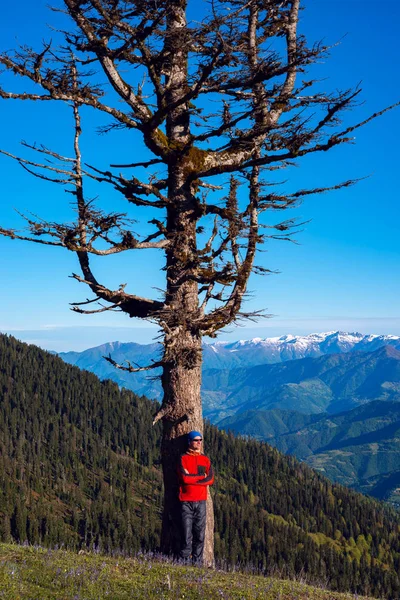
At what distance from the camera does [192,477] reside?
40.1 ft

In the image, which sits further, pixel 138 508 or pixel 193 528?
pixel 138 508

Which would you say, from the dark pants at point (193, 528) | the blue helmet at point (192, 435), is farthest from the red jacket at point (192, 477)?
the blue helmet at point (192, 435)

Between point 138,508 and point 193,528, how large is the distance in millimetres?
160006

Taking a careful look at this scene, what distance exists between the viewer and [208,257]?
1298 centimetres

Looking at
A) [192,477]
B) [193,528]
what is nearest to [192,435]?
[192,477]

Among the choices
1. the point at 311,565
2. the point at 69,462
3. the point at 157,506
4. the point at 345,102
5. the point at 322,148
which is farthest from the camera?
the point at 69,462

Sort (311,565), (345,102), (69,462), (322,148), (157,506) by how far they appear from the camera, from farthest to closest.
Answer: (69,462) < (157,506) < (311,565) < (322,148) < (345,102)

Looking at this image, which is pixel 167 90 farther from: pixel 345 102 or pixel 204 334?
pixel 204 334

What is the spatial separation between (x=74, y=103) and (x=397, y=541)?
7907 inches

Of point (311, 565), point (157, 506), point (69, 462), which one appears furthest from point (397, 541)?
point (69, 462)

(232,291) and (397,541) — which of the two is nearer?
(232,291)

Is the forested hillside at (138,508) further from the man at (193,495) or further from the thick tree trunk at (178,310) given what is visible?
the thick tree trunk at (178,310)

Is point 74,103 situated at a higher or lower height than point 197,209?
higher

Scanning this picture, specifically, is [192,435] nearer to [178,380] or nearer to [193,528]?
[178,380]
